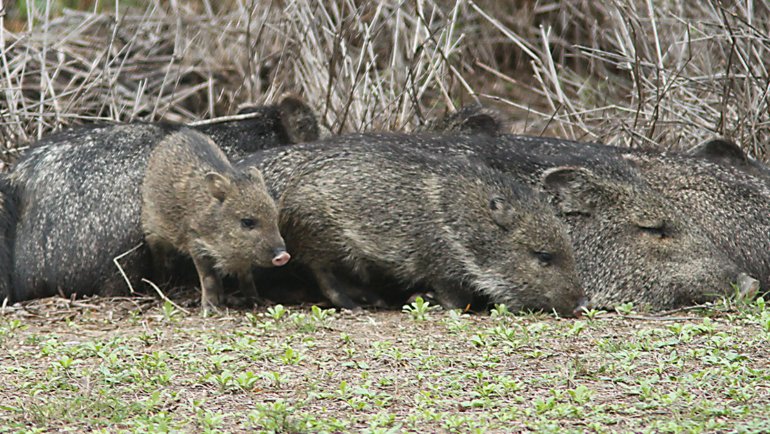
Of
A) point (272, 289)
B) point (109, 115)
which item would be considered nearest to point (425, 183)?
point (272, 289)

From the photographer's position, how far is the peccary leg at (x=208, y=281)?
618 cm

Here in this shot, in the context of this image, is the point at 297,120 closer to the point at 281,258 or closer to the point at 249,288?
the point at 249,288

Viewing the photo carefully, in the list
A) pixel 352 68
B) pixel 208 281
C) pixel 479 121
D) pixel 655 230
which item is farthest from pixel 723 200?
pixel 352 68

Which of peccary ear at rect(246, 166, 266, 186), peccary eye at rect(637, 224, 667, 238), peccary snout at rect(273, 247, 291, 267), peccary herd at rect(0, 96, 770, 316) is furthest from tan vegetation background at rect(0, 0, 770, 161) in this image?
peccary snout at rect(273, 247, 291, 267)

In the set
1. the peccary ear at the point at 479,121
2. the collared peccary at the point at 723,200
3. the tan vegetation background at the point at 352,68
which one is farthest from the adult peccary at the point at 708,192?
the tan vegetation background at the point at 352,68

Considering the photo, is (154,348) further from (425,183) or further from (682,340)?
(682,340)

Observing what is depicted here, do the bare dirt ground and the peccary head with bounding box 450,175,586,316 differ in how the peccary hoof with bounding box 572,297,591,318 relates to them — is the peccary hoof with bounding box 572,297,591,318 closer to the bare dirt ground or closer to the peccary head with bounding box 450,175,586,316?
the peccary head with bounding box 450,175,586,316

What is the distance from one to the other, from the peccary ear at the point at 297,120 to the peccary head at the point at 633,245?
1.64 m

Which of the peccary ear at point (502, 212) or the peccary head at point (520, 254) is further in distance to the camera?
the peccary ear at point (502, 212)

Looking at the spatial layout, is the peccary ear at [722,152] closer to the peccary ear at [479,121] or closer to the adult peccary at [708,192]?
the adult peccary at [708,192]

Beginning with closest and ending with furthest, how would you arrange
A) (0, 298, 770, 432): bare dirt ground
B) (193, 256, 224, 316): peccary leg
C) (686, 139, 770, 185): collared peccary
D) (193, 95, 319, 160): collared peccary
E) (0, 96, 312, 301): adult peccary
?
(0, 298, 770, 432): bare dirt ground, (193, 256, 224, 316): peccary leg, (0, 96, 312, 301): adult peccary, (686, 139, 770, 185): collared peccary, (193, 95, 319, 160): collared peccary

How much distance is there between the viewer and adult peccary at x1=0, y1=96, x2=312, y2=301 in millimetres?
6410

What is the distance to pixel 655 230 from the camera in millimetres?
6336

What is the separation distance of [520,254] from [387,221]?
2.40 ft
